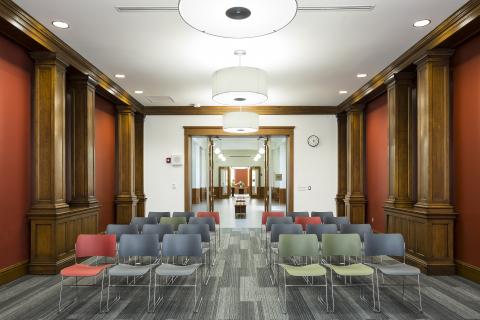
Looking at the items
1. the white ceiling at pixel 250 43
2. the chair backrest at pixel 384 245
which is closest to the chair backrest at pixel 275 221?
the chair backrest at pixel 384 245

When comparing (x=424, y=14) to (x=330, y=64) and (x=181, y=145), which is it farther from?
(x=181, y=145)

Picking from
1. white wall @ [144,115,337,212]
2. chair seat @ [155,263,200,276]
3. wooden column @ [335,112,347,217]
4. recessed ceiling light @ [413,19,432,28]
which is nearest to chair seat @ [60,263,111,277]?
chair seat @ [155,263,200,276]

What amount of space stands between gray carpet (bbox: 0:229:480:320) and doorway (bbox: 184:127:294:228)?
569 centimetres

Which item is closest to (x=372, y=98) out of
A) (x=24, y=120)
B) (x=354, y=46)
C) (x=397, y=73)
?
(x=397, y=73)

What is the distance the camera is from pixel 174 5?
435 cm

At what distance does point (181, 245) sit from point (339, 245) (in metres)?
1.93

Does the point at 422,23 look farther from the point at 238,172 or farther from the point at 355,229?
the point at 238,172

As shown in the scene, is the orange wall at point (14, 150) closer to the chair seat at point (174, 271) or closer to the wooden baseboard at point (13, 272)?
the wooden baseboard at point (13, 272)

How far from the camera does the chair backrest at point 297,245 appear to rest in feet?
14.7

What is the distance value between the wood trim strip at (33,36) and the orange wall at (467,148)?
582 centimetres

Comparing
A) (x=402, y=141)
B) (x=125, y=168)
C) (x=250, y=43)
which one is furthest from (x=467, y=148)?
(x=125, y=168)

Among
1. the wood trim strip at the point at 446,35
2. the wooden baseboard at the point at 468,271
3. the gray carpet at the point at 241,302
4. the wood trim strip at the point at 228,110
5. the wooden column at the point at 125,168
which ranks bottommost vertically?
the gray carpet at the point at 241,302

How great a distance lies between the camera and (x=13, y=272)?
498 cm

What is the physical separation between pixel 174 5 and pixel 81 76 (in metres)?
3.09
